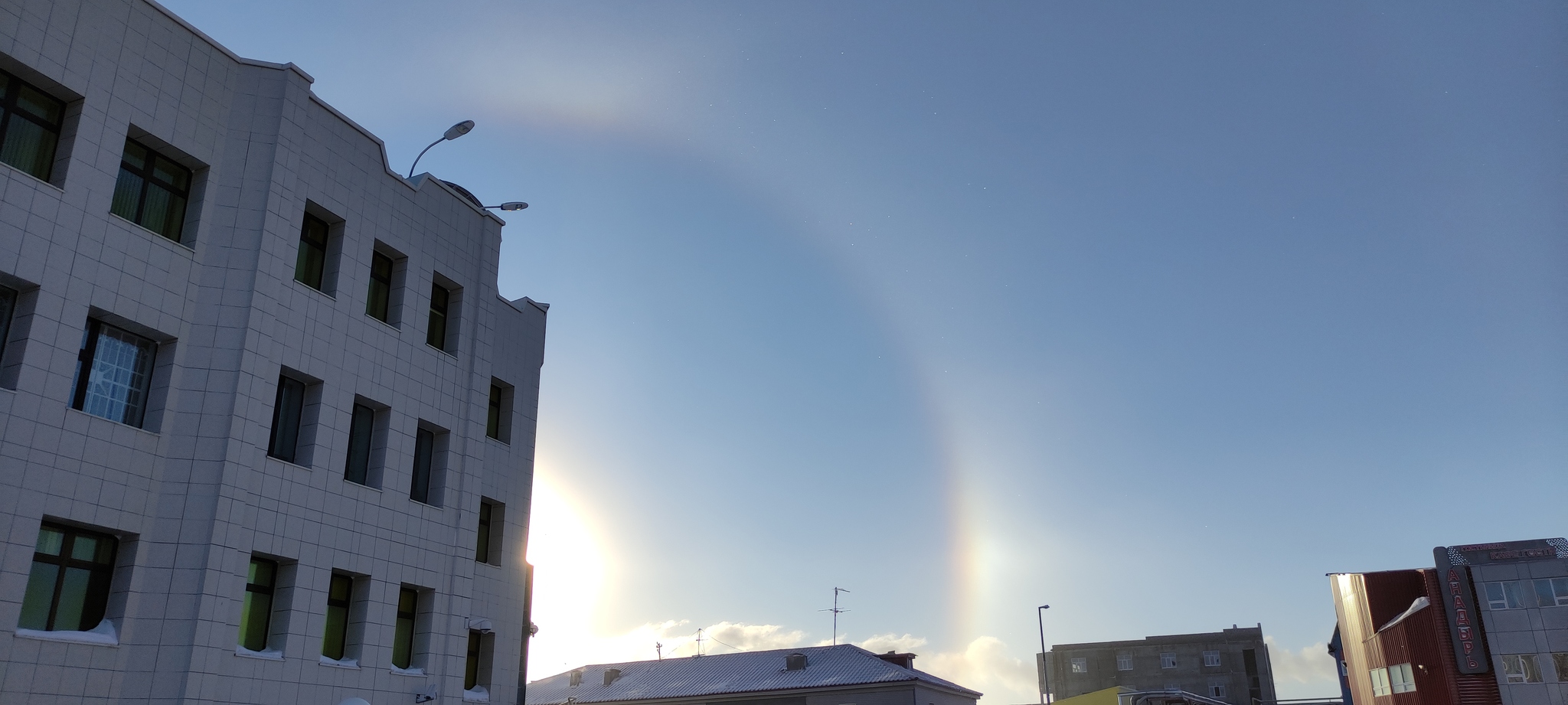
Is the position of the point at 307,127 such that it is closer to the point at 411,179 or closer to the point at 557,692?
the point at 411,179

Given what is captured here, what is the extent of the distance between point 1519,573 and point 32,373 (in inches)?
2206

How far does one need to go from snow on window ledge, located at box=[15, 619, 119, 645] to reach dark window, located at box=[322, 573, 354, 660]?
14.0ft

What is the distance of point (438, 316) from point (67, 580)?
35.5ft

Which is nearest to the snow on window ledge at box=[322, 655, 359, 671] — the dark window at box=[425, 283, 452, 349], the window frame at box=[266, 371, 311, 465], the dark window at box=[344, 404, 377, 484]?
the dark window at box=[344, 404, 377, 484]

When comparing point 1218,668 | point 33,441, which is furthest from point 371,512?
point 1218,668

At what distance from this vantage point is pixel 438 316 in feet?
84.4

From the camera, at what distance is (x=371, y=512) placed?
2186cm

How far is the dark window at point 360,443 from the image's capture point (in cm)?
2220

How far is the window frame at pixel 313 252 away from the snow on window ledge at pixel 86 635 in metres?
7.81

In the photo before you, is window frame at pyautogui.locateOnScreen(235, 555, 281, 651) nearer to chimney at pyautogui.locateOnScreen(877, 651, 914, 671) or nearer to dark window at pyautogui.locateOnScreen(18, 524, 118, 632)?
dark window at pyautogui.locateOnScreen(18, 524, 118, 632)

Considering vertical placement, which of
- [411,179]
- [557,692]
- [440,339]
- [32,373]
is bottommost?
[557,692]

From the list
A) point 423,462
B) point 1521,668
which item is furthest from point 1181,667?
point 423,462

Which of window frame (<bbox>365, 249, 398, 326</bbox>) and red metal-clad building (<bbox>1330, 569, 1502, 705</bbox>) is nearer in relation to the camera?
window frame (<bbox>365, 249, 398, 326</bbox>)

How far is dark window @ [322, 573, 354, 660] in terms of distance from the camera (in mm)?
20781
